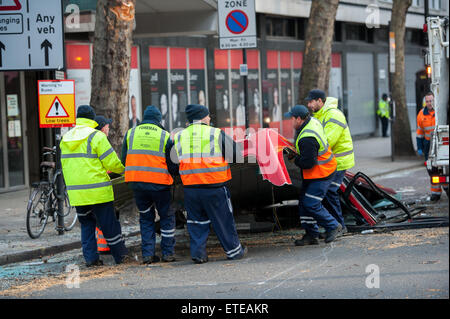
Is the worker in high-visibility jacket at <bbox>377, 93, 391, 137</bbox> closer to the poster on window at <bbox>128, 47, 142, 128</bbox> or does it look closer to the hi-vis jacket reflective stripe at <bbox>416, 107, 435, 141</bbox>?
the poster on window at <bbox>128, 47, 142, 128</bbox>

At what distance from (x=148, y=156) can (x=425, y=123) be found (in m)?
6.82

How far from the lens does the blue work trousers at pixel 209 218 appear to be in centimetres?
938

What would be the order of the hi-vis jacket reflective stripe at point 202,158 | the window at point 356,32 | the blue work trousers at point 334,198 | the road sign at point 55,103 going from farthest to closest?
the window at point 356,32 → the road sign at point 55,103 → the blue work trousers at point 334,198 → the hi-vis jacket reflective stripe at point 202,158

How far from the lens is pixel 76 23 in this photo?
1916cm

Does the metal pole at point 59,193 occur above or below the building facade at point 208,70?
below

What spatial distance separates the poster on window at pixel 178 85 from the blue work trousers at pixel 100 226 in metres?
13.3

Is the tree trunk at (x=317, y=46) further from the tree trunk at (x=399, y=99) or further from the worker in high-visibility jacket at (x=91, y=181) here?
the worker in high-visibility jacket at (x=91, y=181)

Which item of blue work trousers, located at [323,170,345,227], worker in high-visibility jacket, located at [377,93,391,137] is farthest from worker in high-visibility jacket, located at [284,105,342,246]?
worker in high-visibility jacket, located at [377,93,391,137]

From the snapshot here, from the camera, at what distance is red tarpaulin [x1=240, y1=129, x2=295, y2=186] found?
33.1 ft

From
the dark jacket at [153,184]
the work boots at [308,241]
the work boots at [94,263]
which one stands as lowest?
the work boots at [94,263]

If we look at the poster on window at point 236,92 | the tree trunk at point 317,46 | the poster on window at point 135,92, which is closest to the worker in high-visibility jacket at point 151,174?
the tree trunk at point 317,46

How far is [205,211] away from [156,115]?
1221 mm

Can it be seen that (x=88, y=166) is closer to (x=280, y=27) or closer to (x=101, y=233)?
(x=101, y=233)
